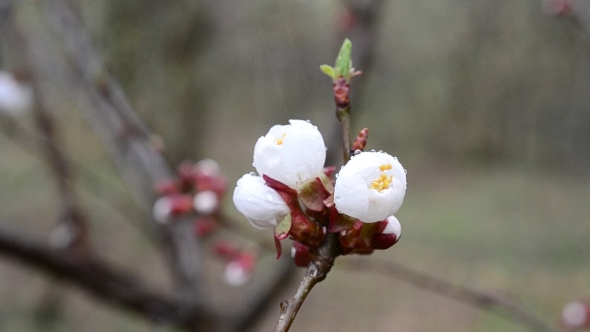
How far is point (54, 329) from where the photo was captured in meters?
4.58

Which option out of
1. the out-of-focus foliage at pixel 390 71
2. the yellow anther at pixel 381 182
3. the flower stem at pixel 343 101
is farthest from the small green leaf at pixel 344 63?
the out-of-focus foliage at pixel 390 71

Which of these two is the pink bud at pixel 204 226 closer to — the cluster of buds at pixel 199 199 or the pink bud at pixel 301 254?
the cluster of buds at pixel 199 199

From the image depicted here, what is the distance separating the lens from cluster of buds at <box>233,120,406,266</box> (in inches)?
20.2

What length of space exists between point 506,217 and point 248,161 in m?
4.15

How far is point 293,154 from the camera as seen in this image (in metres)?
0.56

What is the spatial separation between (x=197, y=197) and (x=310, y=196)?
790 mm

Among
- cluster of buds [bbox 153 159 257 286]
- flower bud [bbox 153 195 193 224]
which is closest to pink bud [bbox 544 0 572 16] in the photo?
cluster of buds [bbox 153 159 257 286]

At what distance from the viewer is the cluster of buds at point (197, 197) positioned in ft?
4.22

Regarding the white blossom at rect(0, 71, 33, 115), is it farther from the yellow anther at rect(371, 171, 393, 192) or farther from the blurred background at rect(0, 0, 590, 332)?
the yellow anther at rect(371, 171, 393, 192)

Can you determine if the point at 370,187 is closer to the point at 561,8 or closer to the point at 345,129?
the point at 345,129

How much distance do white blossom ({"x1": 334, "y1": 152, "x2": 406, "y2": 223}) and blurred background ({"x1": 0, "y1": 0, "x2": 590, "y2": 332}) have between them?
0.93 m

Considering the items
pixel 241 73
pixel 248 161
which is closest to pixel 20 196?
pixel 248 161

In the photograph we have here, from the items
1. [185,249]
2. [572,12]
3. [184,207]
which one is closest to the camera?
[184,207]

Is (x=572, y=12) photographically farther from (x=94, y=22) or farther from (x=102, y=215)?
(x=102, y=215)
